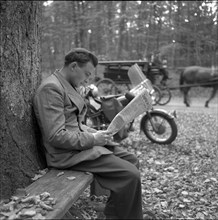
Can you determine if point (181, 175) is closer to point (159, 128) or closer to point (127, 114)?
point (159, 128)

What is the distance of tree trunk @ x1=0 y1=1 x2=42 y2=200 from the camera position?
2.57 m

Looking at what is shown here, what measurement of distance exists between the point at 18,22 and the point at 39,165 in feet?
4.14

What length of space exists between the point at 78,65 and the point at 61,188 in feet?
3.57

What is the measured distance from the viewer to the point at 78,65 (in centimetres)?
291

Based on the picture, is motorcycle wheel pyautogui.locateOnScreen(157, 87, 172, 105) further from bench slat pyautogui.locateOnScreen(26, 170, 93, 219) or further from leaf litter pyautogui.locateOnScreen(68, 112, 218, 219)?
bench slat pyautogui.locateOnScreen(26, 170, 93, 219)

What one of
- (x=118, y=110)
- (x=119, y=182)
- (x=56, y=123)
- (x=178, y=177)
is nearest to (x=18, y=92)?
(x=56, y=123)

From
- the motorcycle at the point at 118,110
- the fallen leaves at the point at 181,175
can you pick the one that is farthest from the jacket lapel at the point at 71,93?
the motorcycle at the point at 118,110

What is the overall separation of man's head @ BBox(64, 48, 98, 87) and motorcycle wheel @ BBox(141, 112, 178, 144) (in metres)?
3.79

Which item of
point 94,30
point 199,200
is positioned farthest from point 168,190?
point 94,30

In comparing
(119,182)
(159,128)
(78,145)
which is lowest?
(159,128)

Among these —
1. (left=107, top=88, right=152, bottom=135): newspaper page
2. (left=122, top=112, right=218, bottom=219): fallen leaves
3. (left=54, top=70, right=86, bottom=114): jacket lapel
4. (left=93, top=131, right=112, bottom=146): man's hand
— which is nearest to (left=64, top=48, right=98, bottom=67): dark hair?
(left=54, top=70, right=86, bottom=114): jacket lapel

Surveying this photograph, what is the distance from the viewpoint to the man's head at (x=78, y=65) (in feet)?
9.50

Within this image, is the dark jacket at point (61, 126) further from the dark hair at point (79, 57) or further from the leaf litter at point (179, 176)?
the leaf litter at point (179, 176)

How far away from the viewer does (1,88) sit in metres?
2.56
